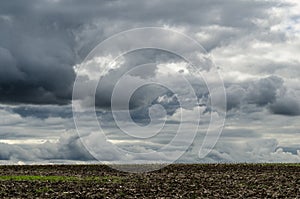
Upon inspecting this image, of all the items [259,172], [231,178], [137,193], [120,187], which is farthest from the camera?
[259,172]

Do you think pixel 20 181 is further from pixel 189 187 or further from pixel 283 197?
pixel 283 197

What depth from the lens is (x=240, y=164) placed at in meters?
82.2

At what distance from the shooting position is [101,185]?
50.9m

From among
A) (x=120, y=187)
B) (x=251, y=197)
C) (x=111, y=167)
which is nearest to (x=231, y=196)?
(x=251, y=197)

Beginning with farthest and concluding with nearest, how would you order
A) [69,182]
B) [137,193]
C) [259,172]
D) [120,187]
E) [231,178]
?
[259,172]
[231,178]
[69,182]
[120,187]
[137,193]

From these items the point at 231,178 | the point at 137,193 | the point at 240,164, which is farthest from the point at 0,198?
the point at 240,164

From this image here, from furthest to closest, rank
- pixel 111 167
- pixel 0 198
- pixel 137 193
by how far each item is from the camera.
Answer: pixel 111 167
pixel 137 193
pixel 0 198

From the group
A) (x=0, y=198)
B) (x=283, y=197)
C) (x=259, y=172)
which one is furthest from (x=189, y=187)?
(x=259, y=172)

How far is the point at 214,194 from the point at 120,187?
880 cm

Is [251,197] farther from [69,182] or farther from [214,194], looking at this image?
[69,182]

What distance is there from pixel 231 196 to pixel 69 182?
679 inches

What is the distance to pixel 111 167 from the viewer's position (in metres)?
77.5

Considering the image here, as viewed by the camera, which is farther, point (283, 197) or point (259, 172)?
point (259, 172)

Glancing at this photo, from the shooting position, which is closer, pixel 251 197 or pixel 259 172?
pixel 251 197
